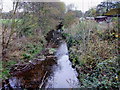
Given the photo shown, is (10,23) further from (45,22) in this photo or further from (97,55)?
(45,22)

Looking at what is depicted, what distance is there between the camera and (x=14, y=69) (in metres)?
5.88

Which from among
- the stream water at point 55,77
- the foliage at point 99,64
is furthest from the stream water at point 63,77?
the foliage at point 99,64

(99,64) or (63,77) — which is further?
(63,77)

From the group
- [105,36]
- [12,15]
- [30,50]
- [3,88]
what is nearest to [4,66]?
[3,88]

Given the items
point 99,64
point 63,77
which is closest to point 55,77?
point 63,77

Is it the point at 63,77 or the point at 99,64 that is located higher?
the point at 99,64

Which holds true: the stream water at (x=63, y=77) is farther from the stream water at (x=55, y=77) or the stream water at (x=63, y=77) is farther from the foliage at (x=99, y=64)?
the foliage at (x=99, y=64)

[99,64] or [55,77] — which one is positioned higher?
[99,64]

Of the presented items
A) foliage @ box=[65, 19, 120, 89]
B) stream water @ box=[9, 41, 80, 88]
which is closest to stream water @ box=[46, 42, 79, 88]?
stream water @ box=[9, 41, 80, 88]

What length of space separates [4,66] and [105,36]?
5.60 metres

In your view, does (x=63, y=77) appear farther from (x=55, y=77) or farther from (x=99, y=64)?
(x=99, y=64)

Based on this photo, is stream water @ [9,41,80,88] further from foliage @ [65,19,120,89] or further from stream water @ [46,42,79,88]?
foliage @ [65,19,120,89]

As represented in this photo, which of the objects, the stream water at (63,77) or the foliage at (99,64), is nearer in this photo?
the foliage at (99,64)

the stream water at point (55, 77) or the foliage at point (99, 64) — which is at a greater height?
the foliage at point (99, 64)
